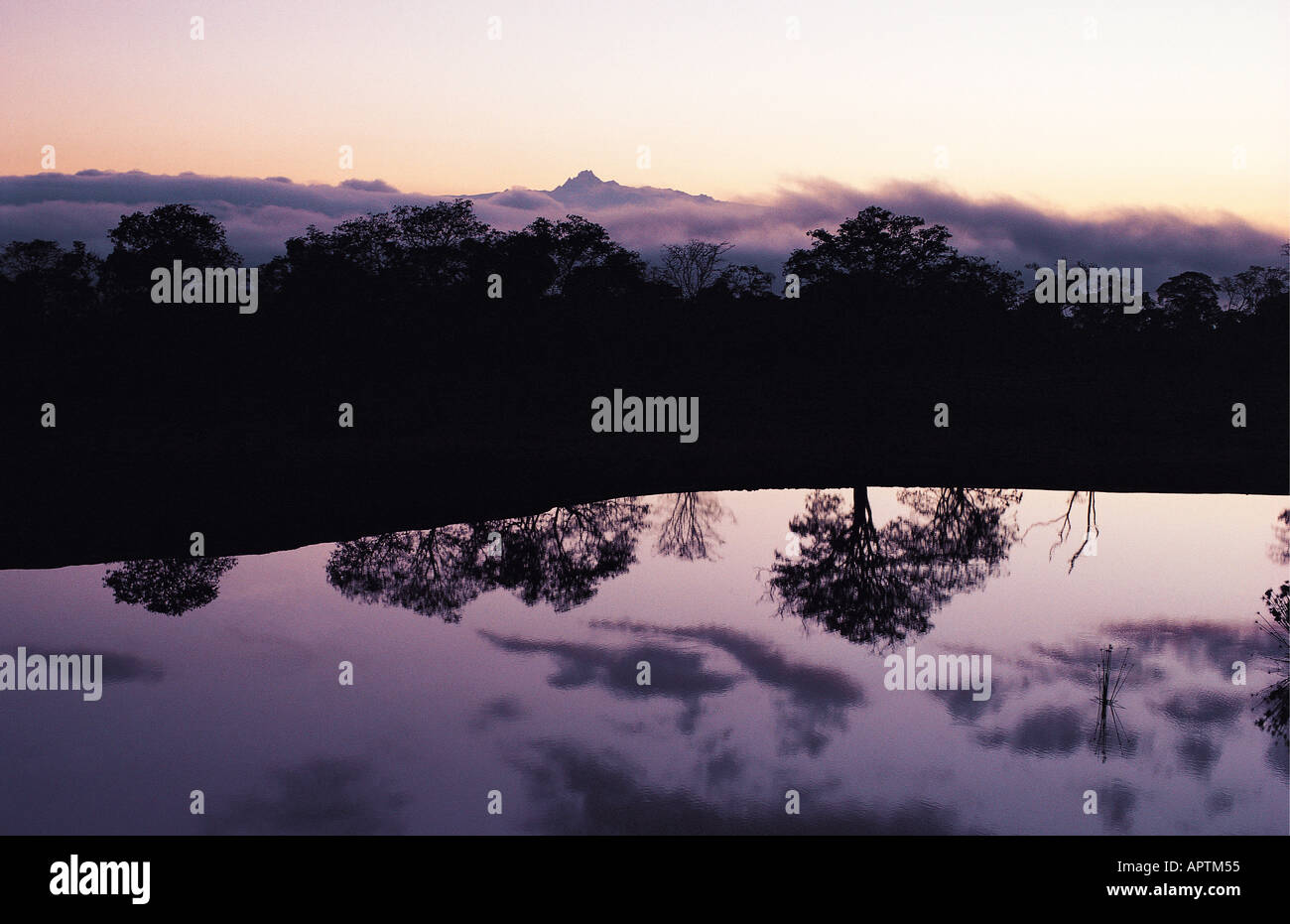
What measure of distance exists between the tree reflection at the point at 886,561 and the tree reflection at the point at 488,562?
18.6 ft

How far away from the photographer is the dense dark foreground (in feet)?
136

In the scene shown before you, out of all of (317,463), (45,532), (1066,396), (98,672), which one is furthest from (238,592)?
(1066,396)

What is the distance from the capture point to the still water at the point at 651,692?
1378 centimetres

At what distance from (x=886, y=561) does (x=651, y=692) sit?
1454 centimetres

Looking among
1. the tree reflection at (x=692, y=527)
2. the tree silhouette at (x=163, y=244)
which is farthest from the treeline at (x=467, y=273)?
the tree reflection at (x=692, y=527)

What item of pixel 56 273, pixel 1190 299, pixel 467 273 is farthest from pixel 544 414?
pixel 1190 299

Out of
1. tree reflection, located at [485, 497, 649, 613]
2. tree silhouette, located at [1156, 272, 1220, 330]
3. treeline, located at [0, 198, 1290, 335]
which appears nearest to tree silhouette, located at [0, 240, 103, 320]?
treeline, located at [0, 198, 1290, 335]

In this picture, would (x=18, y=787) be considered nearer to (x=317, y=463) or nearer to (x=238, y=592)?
(x=238, y=592)

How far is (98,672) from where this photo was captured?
1962 centimetres

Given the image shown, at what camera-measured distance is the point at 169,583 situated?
2698cm

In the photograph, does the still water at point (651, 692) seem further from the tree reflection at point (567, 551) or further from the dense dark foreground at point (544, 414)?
the dense dark foreground at point (544, 414)

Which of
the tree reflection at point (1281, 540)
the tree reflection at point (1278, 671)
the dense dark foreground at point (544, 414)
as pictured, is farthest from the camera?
the dense dark foreground at point (544, 414)

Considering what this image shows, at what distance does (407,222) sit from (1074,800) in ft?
325
